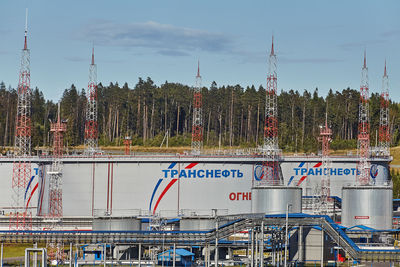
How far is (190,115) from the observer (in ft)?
571

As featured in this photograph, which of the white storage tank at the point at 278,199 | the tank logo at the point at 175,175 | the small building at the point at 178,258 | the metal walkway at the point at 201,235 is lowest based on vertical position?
the small building at the point at 178,258

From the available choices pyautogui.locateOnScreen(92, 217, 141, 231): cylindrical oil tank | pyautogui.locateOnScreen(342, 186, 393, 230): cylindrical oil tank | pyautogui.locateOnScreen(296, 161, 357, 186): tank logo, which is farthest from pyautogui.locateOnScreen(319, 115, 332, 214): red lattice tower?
pyautogui.locateOnScreen(92, 217, 141, 231): cylindrical oil tank

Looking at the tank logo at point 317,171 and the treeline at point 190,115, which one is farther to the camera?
the treeline at point 190,115

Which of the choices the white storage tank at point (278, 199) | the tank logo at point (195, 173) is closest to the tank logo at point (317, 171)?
the tank logo at point (195, 173)

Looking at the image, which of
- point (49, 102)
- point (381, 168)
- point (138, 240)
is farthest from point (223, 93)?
point (138, 240)

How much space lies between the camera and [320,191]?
87.4 metres

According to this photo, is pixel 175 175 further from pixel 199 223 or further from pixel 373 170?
pixel 373 170

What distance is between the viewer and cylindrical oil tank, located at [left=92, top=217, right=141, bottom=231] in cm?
6519

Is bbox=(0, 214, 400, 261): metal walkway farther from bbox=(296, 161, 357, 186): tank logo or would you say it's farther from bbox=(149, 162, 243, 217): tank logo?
bbox=(296, 161, 357, 186): tank logo

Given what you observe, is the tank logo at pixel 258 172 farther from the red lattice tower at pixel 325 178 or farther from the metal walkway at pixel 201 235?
the metal walkway at pixel 201 235

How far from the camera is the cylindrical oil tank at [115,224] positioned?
6519cm

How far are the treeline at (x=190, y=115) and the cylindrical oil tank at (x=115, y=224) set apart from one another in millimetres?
87535

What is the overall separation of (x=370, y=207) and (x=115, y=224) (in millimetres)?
24983

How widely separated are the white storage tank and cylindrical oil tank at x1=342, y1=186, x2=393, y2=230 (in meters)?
5.58
